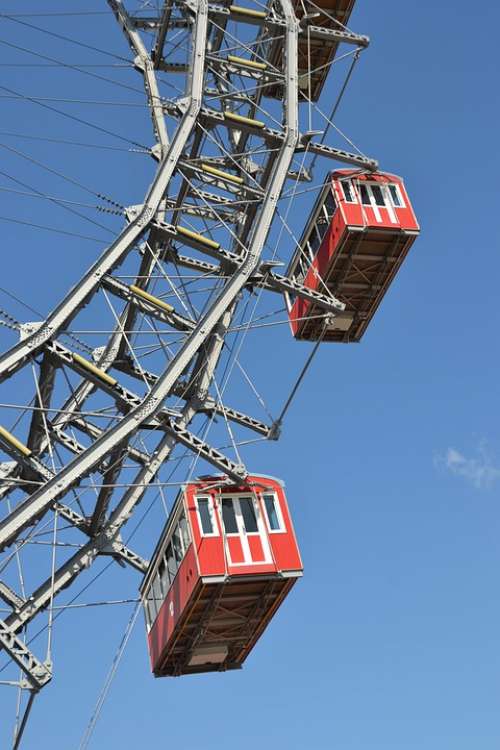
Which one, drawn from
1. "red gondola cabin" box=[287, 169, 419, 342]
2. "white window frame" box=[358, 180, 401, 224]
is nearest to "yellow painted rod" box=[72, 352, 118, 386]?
"red gondola cabin" box=[287, 169, 419, 342]

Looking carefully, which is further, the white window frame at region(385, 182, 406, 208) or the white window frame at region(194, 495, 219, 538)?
the white window frame at region(385, 182, 406, 208)

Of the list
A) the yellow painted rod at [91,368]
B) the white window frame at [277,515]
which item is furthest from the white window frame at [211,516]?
the yellow painted rod at [91,368]

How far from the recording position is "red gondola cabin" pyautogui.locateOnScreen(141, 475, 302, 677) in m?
21.0

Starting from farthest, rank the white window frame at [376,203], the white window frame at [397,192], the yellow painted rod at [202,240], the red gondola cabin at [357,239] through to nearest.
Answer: the white window frame at [397,192], the white window frame at [376,203], the red gondola cabin at [357,239], the yellow painted rod at [202,240]

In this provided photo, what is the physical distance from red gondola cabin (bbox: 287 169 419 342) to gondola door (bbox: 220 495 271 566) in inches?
226

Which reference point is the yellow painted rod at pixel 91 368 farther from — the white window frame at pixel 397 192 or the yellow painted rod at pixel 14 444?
the white window frame at pixel 397 192

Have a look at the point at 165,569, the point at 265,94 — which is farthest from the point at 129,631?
the point at 265,94

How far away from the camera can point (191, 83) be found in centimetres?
2570

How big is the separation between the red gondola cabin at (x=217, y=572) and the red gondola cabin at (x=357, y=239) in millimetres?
5810

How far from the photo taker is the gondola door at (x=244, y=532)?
21062 mm

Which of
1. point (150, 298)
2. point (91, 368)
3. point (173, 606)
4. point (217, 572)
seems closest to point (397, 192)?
point (150, 298)

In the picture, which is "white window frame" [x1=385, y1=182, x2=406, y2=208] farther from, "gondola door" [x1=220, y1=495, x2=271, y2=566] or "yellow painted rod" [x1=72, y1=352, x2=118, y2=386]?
"yellow painted rod" [x1=72, y1=352, x2=118, y2=386]

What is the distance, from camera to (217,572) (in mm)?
20594

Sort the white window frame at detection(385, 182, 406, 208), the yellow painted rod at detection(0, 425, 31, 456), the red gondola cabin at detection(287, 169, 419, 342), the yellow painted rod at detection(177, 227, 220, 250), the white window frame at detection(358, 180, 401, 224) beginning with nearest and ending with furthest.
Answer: the yellow painted rod at detection(0, 425, 31, 456) < the yellow painted rod at detection(177, 227, 220, 250) < the red gondola cabin at detection(287, 169, 419, 342) < the white window frame at detection(358, 180, 401, 224) < the white window frame at detection(385, 182, 406, 208)
